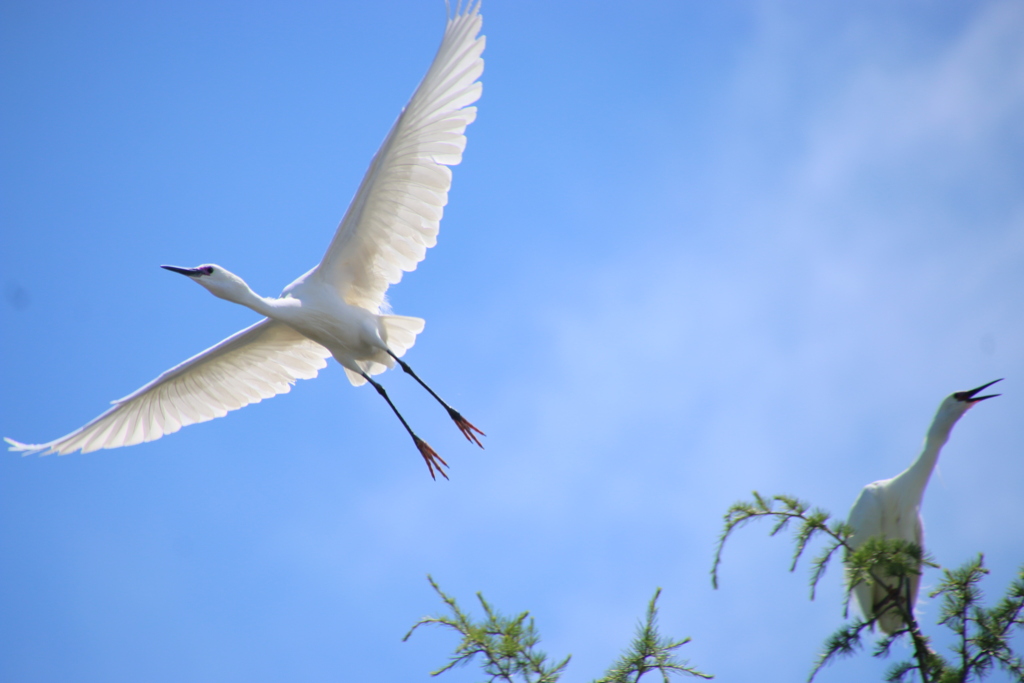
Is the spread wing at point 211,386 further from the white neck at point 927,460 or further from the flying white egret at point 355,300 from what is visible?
the white neck at point 927,460

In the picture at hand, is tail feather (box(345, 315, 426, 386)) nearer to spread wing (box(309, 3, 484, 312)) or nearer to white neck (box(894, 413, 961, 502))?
spread wing (box(309, 3, 484, 312))

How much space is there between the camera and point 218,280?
7.29m

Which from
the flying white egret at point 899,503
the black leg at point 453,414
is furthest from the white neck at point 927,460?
the black leg at point 453,414

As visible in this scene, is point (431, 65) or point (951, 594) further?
point (431, 65)

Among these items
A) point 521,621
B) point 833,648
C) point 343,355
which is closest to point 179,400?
point 343,355

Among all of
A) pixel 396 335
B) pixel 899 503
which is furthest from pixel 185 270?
pixel 899 503

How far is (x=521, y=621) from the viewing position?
14.6 feet

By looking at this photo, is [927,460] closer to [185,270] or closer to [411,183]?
[411,183]

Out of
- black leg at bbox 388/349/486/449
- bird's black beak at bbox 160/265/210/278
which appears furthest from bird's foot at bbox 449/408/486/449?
bird's black beak at bbox 160/265/210/278

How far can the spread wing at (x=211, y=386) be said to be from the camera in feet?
25.8

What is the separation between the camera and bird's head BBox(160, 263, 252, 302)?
23.9 feet

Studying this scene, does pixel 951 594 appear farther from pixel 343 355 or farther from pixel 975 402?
pixel 343 355

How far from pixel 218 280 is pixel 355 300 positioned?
3.84 feet

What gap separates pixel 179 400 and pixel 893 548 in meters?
6.65
